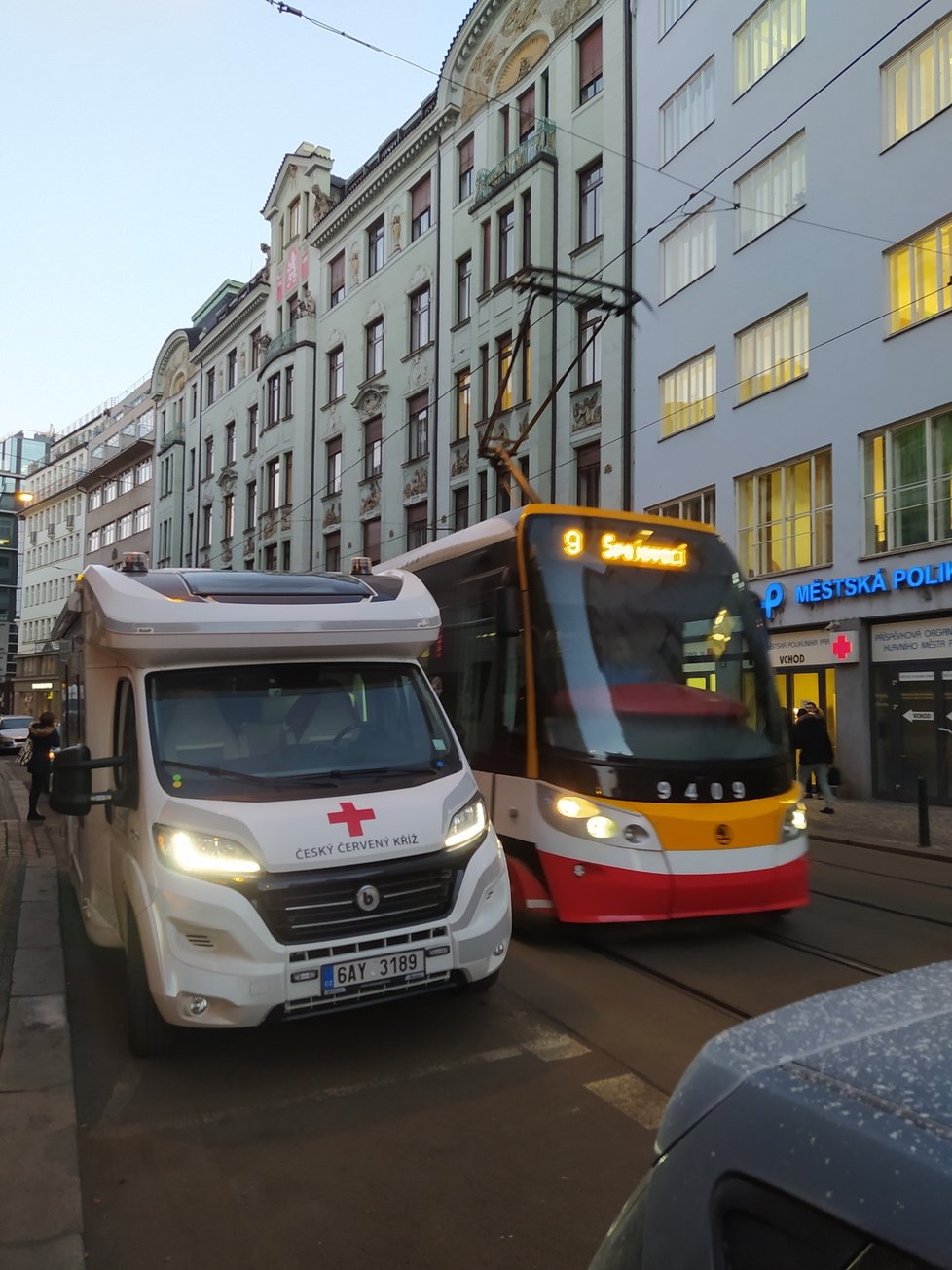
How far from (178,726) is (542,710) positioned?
2.69 m

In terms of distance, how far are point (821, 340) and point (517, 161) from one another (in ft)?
39.8

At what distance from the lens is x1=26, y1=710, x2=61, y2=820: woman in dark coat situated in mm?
15461

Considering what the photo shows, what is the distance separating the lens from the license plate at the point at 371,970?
14.6 feet

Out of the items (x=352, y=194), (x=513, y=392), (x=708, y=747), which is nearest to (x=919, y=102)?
(x=513, y=392)

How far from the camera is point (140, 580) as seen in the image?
5598 mm

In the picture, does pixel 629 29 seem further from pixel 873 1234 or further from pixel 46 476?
pixel 46 476

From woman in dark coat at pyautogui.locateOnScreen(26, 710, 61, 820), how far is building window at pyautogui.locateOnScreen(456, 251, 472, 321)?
17564mm

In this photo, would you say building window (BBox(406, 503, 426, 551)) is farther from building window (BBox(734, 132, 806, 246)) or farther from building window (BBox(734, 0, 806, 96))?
building window (BBox(734, 0, 806, 96))

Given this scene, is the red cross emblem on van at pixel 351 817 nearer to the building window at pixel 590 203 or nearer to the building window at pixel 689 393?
the building window at pixel 689 393

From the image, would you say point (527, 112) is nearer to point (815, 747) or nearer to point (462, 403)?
point (462, 403)

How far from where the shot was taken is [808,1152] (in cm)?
123

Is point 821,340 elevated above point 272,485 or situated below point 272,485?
below

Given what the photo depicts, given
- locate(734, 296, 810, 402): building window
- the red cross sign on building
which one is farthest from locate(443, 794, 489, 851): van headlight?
locate(734, 296, 810, 402): building window

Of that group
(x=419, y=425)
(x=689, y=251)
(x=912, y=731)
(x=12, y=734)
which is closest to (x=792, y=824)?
(x=912, y=731)
